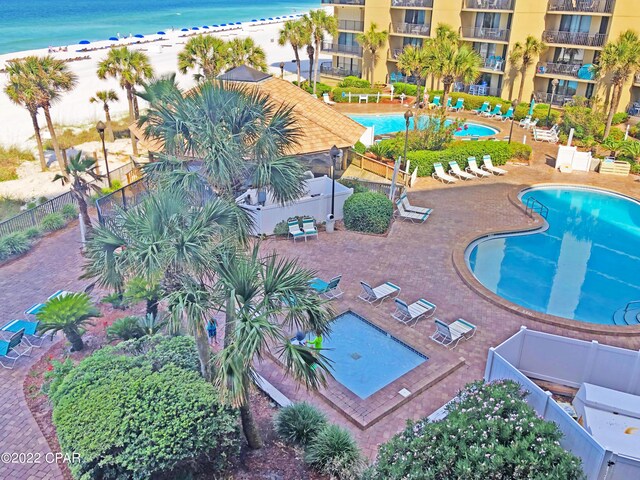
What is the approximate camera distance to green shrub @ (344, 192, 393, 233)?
740 inches

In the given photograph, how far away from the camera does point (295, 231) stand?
18.2 meters

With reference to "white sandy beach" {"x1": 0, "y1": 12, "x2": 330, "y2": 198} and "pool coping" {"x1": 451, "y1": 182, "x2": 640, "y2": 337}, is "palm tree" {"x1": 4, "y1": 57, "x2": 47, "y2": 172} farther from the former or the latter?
"pool coping" {"x1": 451, "y1": 182, "x2": 640, "y2": 337}

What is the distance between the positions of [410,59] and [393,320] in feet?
86.7

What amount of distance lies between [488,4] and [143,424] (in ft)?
133

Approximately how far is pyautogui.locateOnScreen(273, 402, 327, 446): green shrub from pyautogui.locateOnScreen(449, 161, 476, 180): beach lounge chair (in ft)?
58.3

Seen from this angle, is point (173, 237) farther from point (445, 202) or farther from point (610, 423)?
point (445, 202)

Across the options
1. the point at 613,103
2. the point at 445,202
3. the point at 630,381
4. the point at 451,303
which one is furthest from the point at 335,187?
the point at 613,103

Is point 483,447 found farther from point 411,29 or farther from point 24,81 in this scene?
point 411,29

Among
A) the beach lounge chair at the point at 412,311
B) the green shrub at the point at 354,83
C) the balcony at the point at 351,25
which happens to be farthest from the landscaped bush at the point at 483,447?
the balcony at the point at 351,25

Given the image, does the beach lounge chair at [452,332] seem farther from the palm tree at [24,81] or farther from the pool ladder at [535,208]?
the palm tree at [24,81]

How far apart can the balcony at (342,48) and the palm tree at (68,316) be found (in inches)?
1523

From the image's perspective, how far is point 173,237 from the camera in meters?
8.16

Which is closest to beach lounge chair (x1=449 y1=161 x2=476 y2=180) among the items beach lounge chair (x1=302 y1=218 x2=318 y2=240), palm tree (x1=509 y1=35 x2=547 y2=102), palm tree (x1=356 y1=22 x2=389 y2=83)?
beach lounge chair (x1=302 y1=218 x2=318 y2=240)

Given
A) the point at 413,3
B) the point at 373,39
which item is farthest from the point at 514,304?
the point at 413,3
